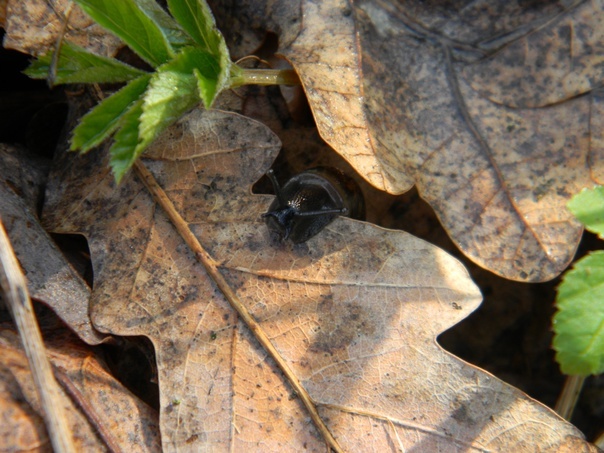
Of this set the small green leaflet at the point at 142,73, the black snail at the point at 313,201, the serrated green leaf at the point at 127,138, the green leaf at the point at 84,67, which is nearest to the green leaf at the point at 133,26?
the small green leaflet at the point at 142,73

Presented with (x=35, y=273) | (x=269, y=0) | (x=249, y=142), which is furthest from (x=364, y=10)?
(x=35, y=273)

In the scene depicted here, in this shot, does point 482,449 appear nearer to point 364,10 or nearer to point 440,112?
point 440,112

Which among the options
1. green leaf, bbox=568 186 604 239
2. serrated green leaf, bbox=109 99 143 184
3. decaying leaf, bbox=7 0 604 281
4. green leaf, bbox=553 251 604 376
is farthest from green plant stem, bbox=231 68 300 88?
green leaf, bbox=553 251 604 376

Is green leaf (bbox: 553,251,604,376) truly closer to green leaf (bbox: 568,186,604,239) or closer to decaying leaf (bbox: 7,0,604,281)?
green leaf (bbox: 568,186,604,239)

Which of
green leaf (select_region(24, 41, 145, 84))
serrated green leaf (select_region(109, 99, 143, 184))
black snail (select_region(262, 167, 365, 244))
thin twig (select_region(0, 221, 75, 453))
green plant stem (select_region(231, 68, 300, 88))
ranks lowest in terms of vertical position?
thin twig (select_region(0, 221, 75, 453))

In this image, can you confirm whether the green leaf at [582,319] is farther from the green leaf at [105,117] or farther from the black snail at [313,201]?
the green leaf at [105,117]

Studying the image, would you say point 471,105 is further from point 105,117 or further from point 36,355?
point 36,355

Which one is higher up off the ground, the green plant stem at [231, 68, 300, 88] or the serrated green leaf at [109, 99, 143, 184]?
the green plant stem at [231, 68, 300, 88]
